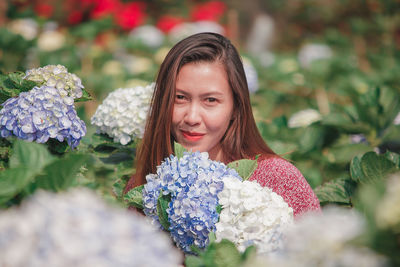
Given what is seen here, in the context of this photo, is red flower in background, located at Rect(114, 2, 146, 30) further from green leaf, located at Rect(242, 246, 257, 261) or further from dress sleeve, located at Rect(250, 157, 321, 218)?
green leaf, located at Rect(242, 246, 257, 261)

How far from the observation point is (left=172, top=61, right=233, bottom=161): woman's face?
5.18 ft

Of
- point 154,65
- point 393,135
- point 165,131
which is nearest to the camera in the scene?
point 165,131

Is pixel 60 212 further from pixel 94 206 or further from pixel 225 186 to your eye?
pixel 225 186

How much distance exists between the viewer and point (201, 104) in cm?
159

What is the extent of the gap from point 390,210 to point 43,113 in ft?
2.95

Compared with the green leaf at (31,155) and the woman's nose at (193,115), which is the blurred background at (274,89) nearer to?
the green leaf at (31,155)

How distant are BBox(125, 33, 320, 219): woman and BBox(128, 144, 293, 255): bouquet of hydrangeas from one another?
307 millimetres

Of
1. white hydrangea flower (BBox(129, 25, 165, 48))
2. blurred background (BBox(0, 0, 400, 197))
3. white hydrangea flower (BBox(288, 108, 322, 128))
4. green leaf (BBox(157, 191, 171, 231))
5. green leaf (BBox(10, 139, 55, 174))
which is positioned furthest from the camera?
white hydrangea flower (BBox(129, 25, 165, 48))

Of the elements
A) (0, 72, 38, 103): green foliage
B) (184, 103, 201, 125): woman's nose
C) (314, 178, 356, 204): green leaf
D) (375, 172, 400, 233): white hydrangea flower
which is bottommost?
(314, 178, 356, 204): green leaf

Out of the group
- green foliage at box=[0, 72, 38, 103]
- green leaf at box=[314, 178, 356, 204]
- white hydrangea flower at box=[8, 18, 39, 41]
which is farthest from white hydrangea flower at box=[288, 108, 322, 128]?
white hydrangea flower at box=[8, 18, 39, 41]

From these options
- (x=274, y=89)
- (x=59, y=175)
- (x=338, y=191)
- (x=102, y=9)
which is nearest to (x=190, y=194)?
(x=59, y=175)

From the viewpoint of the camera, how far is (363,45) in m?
→ 6.66

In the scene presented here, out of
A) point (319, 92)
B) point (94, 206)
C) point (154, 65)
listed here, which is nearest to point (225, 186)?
point (94, 206)

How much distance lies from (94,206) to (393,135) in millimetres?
1701
